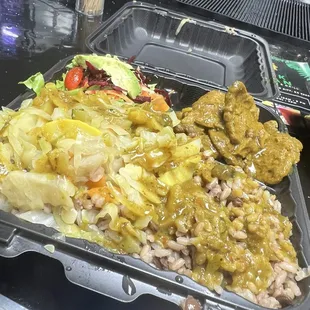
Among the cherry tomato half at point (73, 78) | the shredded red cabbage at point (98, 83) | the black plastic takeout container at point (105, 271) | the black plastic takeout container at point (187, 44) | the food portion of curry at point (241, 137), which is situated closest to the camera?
the black plastic takeout container at point (105, 271)

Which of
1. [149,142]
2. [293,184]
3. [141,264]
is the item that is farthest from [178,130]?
[141,264]

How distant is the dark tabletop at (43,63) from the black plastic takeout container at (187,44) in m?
0.25

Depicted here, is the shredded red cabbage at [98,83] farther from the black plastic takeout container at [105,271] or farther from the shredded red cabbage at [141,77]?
the black plastic takeout container at [105,271]

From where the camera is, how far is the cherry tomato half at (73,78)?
2.08m

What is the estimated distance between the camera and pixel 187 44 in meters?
3.25

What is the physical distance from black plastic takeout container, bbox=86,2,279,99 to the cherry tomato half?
0.73m

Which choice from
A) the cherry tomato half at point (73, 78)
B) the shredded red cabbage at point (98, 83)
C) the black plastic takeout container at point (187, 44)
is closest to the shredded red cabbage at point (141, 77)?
the shredded red cabbage at point (98, 83)

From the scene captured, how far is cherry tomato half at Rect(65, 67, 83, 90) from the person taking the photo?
208cm

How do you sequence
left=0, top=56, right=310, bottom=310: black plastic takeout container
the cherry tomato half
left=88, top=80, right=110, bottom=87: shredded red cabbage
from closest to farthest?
left=0, top=56, right=310, bottom=310: black plastic takeout container, the cherry tomato half, left=88, top=80, right=110, bottom=87: shredded red cabbage

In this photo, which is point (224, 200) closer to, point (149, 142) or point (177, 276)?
point (149, 142)

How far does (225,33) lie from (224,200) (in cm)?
195

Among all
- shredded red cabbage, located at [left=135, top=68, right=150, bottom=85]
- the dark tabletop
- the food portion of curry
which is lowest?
the dark tabletop

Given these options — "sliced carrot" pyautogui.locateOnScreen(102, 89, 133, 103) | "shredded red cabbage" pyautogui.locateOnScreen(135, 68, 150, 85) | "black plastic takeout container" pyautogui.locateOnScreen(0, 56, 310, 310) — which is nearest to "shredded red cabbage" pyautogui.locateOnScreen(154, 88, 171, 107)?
"shredded red cabbage" pyautogui.locateOnScreen(135, 68, 150, 85)

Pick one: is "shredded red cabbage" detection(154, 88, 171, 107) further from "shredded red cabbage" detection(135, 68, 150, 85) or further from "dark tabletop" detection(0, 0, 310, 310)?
"dark tabletop" detection(0, 0, 310, 310)
